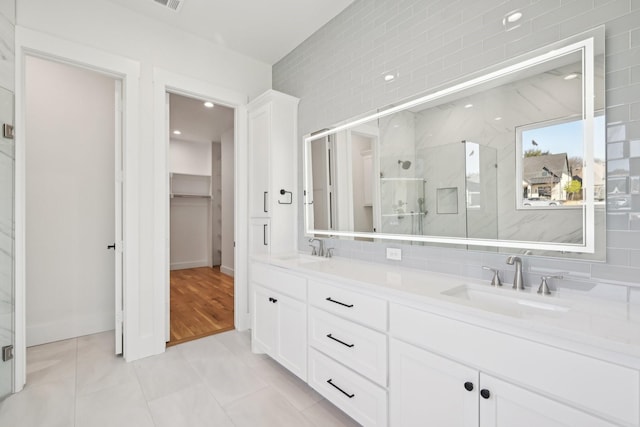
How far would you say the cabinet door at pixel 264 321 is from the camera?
2.27m

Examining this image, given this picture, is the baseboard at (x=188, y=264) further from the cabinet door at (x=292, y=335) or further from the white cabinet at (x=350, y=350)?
the white cabinet at (x=350, y=350)

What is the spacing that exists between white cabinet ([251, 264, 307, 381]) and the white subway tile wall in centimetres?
60

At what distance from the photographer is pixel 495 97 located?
5.18ft

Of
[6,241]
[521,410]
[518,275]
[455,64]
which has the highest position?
[455,64]

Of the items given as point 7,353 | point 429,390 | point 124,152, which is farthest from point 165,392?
point 124,152

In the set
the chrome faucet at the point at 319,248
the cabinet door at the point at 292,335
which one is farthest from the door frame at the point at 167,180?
the cabinet door at the point at 292,335

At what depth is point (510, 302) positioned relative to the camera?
1.36m

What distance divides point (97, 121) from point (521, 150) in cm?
378

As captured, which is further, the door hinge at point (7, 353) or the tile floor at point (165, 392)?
the door hinge at point (7, 353)

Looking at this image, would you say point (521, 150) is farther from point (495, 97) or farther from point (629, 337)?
point (629, 337)

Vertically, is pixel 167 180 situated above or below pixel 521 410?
above

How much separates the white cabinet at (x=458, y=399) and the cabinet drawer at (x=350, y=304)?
142 mm

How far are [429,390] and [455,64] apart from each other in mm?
1751

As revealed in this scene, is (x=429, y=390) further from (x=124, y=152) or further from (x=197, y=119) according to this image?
(x=197, y=119)
